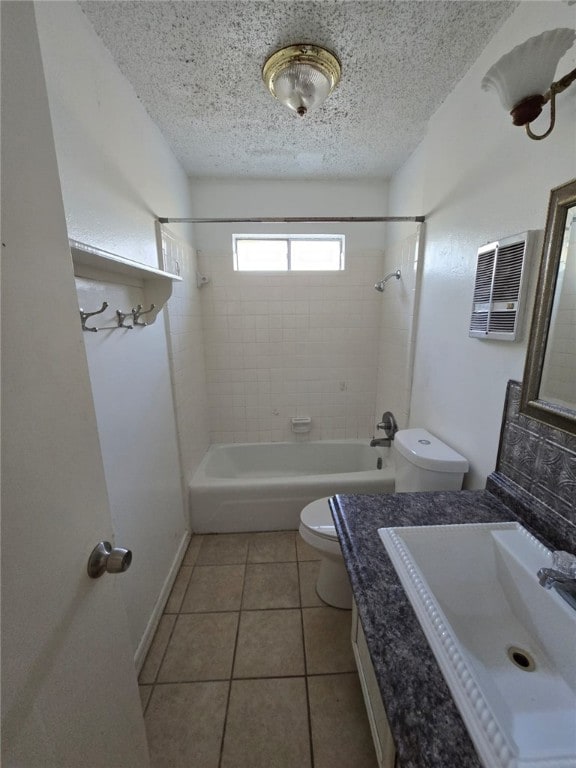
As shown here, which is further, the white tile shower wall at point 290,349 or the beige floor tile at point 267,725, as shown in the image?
the white tile shower wall at point 290,349

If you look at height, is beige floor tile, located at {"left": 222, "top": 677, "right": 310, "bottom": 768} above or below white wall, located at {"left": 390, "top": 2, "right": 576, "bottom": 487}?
below

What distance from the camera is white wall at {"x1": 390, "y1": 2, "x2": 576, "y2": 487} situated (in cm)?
93

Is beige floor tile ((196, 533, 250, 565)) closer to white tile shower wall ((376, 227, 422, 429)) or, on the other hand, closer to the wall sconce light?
white tile shower wall ((376, 227, 422, 429))

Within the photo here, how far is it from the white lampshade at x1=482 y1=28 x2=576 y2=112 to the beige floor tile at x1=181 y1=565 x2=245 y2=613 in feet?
7.53

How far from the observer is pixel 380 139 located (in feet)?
5.86

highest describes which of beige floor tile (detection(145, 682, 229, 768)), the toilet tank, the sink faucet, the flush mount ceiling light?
the flush mount ceiling light

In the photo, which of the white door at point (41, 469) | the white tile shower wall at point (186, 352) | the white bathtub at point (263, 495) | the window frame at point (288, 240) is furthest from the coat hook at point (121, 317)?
the window frame at point (288, 240)

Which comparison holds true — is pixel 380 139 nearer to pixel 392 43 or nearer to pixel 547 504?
pixel 392 43

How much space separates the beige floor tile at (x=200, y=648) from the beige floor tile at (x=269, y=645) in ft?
0.17

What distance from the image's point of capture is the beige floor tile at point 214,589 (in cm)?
160

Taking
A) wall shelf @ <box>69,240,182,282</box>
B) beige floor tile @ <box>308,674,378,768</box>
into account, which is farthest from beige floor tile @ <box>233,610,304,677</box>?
wall shelf @ <box>69,240,182,282</box>

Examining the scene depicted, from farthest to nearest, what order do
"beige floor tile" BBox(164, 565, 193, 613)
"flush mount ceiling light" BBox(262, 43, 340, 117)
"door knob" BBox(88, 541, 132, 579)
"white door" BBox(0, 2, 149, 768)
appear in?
"beige floor tile" BBox(164, 565, 193, 613) < "flush mount ceiling light" BBox(262, 43, 340, 117) < "door knob" BBox(88, 541, 132, 579) < "white door" BBox(0, 2, 149, 768)

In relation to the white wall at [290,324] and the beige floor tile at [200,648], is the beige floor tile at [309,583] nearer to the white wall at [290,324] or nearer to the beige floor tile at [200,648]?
the beige floor tile at [200,648]

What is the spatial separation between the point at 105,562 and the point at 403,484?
1.30 meters
